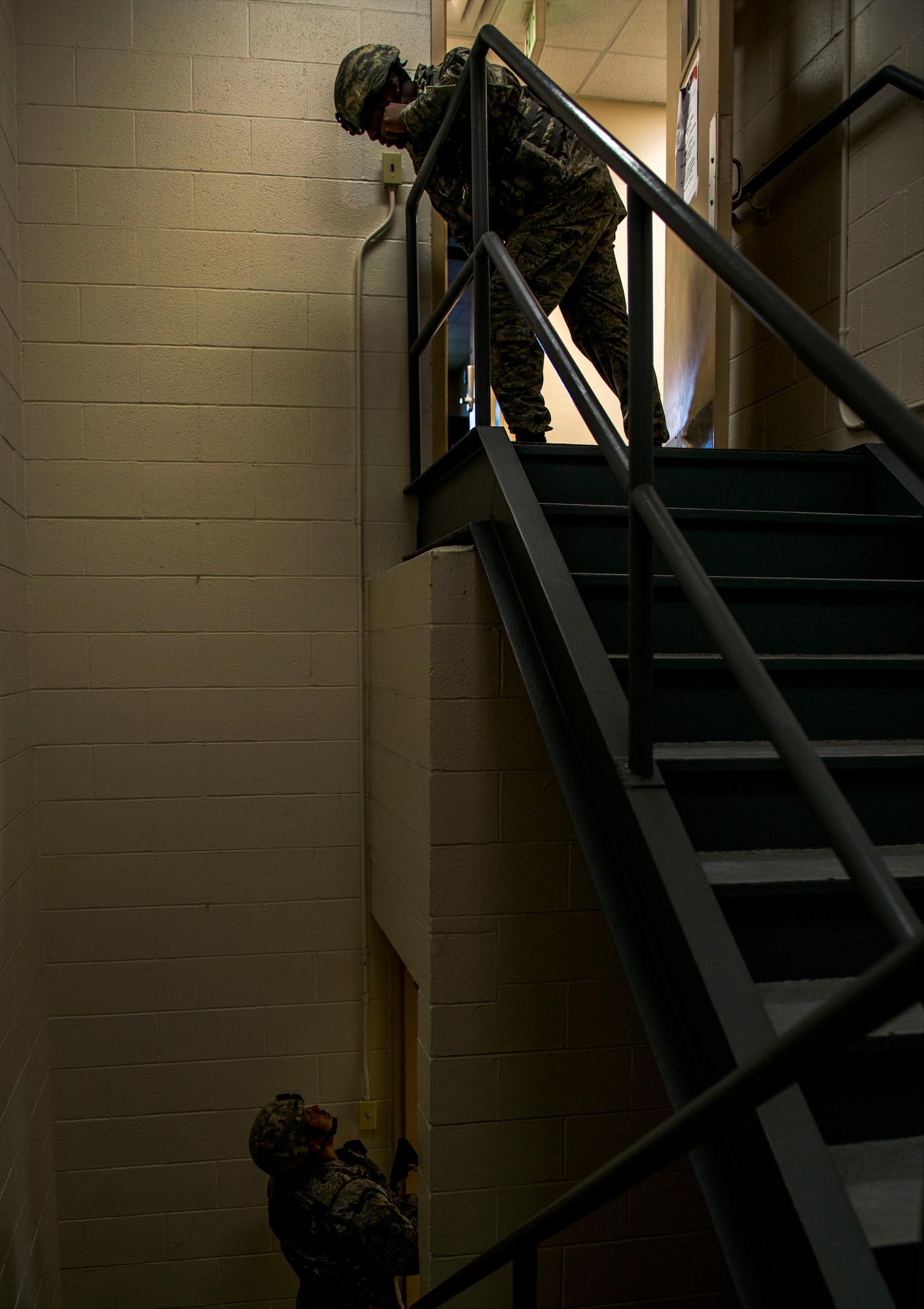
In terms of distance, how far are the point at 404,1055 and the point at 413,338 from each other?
2508mm

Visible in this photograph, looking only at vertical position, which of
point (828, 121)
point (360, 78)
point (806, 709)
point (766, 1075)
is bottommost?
point (766, 1075)

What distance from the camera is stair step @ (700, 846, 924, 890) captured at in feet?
4.32

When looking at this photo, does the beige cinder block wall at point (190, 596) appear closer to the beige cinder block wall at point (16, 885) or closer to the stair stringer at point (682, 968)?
the beige cinder block wall at point (16, 885)

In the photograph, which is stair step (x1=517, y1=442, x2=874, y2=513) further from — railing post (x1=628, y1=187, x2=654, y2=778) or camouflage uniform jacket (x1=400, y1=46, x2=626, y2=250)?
camouflage uniform jacket (x1=400, y1=46, x2=626, y2=250)

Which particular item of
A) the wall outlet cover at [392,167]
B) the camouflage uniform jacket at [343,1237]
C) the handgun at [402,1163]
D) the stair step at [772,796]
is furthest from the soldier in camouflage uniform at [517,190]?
the handgun at [402,1163]

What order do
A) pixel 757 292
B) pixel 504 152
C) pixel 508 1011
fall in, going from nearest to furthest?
pixel 757 292
pixel 508 1011
pixel 504 152

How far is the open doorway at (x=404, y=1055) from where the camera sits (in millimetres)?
3166

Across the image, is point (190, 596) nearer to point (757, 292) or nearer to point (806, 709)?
point (806, 709)

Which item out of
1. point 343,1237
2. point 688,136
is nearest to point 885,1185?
point 343,1237

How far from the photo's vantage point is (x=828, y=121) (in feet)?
A: 9.21

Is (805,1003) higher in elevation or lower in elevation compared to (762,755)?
lower

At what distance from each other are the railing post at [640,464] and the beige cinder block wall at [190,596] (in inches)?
76.5

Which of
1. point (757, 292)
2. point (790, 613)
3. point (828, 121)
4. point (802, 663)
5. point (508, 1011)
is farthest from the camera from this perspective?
point (828, 121)

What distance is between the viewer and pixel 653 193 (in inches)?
48.6
